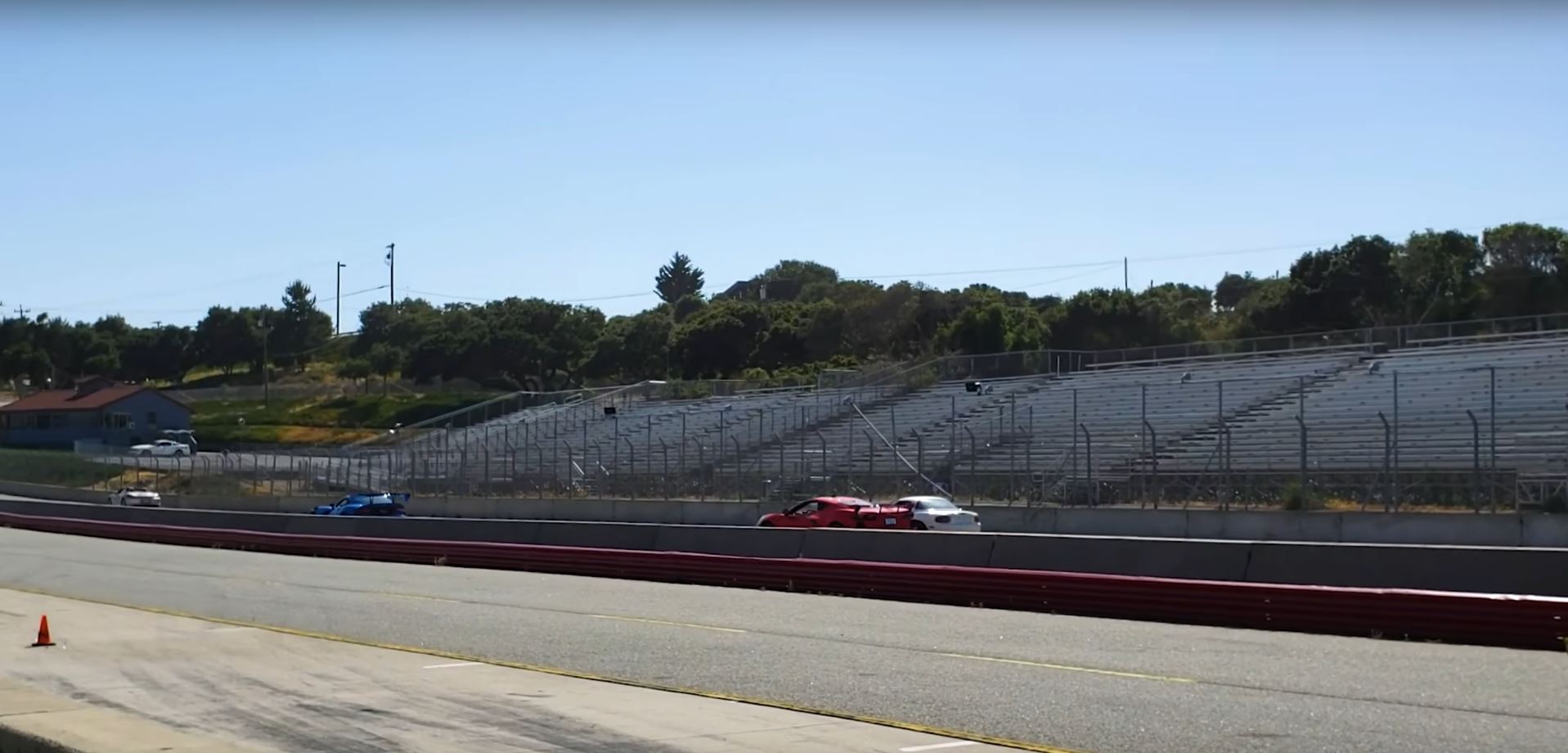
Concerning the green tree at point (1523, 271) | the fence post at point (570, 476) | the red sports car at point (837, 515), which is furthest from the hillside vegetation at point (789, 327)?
the red sports car at point (837, 515)

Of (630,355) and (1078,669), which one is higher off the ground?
(630,355)

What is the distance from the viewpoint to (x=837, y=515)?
35.5 m

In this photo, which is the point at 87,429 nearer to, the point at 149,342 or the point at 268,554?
the point at 149,342

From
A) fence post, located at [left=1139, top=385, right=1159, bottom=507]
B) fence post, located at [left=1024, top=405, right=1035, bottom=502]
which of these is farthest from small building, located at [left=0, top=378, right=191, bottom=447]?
fence post, located at [left=1139, top=385, right=1159, bottom=507]

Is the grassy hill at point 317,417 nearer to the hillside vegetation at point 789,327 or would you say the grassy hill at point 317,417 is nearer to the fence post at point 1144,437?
the hillside vegetation at point 789,327

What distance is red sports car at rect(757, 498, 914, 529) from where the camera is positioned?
112 ft

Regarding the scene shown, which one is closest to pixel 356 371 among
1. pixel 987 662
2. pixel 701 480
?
pixel 701 480

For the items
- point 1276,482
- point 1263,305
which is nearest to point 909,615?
point 1276,482

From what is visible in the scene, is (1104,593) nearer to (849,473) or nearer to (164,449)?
(849,473)

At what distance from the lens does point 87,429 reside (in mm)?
95938

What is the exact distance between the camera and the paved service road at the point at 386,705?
36.3 feet

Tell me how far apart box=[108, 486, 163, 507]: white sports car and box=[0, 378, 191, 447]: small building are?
30.5m

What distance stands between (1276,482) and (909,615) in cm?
1563

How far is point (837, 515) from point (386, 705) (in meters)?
23.1
